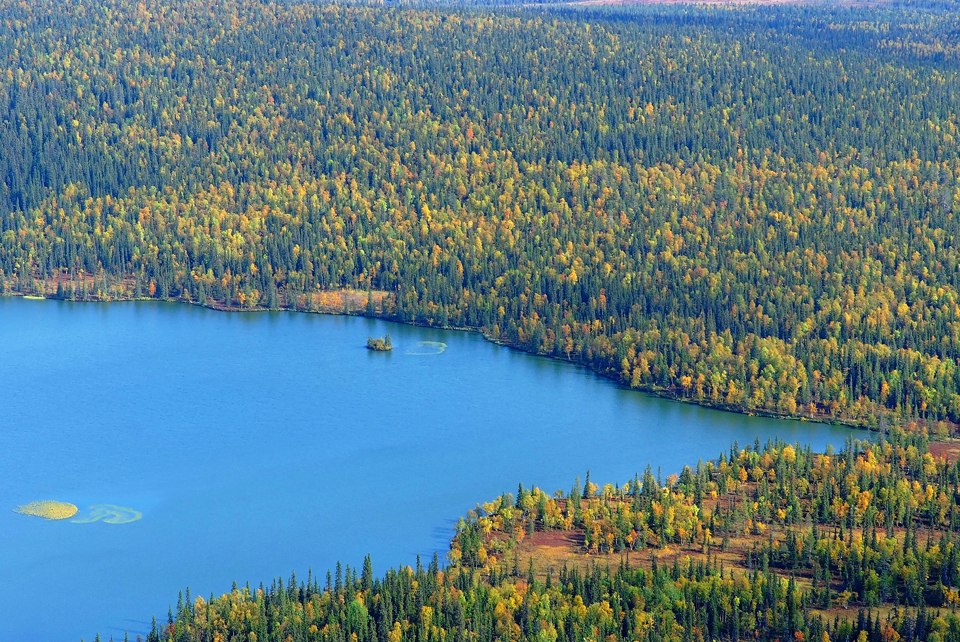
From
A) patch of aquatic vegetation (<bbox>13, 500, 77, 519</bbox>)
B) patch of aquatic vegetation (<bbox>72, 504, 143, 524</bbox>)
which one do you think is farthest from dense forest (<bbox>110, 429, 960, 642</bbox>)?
patch of aquatic vegetation (<bbox>13, 500, 77, 519</bbox>)

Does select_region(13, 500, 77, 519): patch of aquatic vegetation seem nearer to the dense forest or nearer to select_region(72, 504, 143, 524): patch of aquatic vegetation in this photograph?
select_region(72, 504, 143, 524): patch of aquatic vegetation

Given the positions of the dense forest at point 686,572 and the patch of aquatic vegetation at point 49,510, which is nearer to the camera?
the dense forest at point 686,572

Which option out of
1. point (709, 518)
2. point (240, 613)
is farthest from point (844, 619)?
point (240, 613)

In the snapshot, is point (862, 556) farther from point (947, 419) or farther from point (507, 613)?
point (947, 419)

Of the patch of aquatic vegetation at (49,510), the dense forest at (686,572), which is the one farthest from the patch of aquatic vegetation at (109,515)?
the dense forest at (686,572)

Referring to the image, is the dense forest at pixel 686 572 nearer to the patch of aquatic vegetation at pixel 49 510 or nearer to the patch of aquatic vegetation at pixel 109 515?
the patch of aquatic vegetation at pixel 109 515

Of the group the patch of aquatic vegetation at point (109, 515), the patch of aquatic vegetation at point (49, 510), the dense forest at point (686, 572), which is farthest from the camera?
the patch of aquatic vegetation at point (49, 510)

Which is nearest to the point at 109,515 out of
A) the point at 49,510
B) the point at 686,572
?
the point at 49,510
